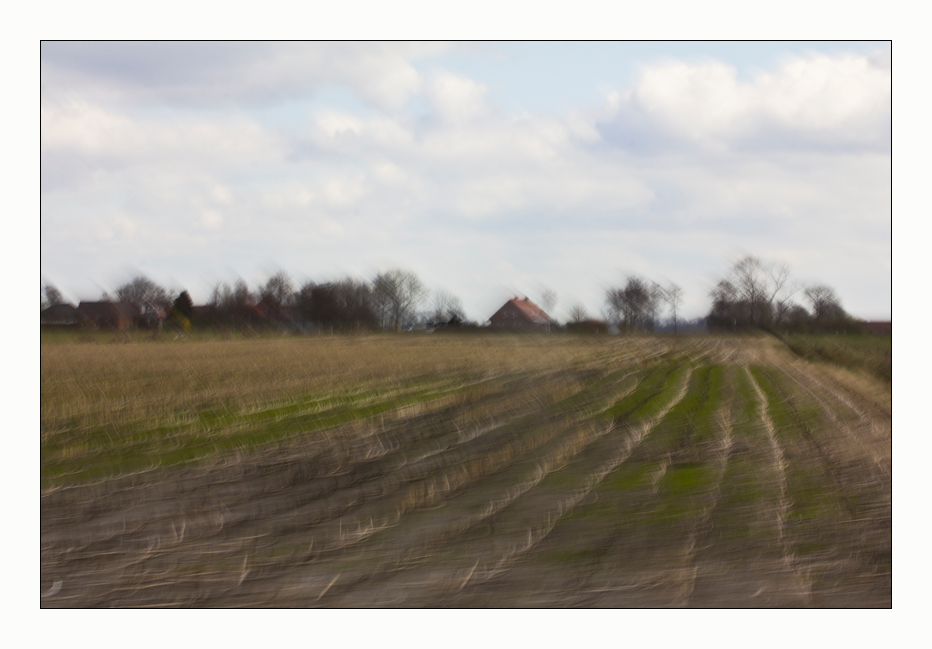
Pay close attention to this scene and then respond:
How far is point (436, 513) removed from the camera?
5.36 metres

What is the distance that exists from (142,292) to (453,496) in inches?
338

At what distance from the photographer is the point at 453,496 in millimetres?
5773

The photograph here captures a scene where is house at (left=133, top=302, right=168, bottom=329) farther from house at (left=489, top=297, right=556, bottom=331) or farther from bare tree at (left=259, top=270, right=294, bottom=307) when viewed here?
house at (left=489, top=297, right=556, bottom=331)

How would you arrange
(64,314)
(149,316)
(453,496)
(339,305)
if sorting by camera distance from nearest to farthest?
(453,496) < (64,314) < (149,316) < (339,305)

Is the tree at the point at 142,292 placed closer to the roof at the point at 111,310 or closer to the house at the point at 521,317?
the roof at the point at 111,310

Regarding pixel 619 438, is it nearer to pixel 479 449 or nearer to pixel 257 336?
pixel 479 449

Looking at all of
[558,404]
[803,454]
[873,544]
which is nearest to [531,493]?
[873,544]

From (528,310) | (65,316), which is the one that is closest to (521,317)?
(528,310)

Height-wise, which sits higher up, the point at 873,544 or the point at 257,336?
the point at 257,336

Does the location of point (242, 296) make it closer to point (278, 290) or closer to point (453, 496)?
point (278, 290)

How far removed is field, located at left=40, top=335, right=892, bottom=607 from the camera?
427cm

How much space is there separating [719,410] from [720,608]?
6.63 meters

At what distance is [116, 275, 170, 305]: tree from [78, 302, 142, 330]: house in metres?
0.56

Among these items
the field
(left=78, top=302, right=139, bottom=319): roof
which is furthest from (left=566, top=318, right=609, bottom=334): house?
(left=78, top=302, right=139, bottom=319): roof
